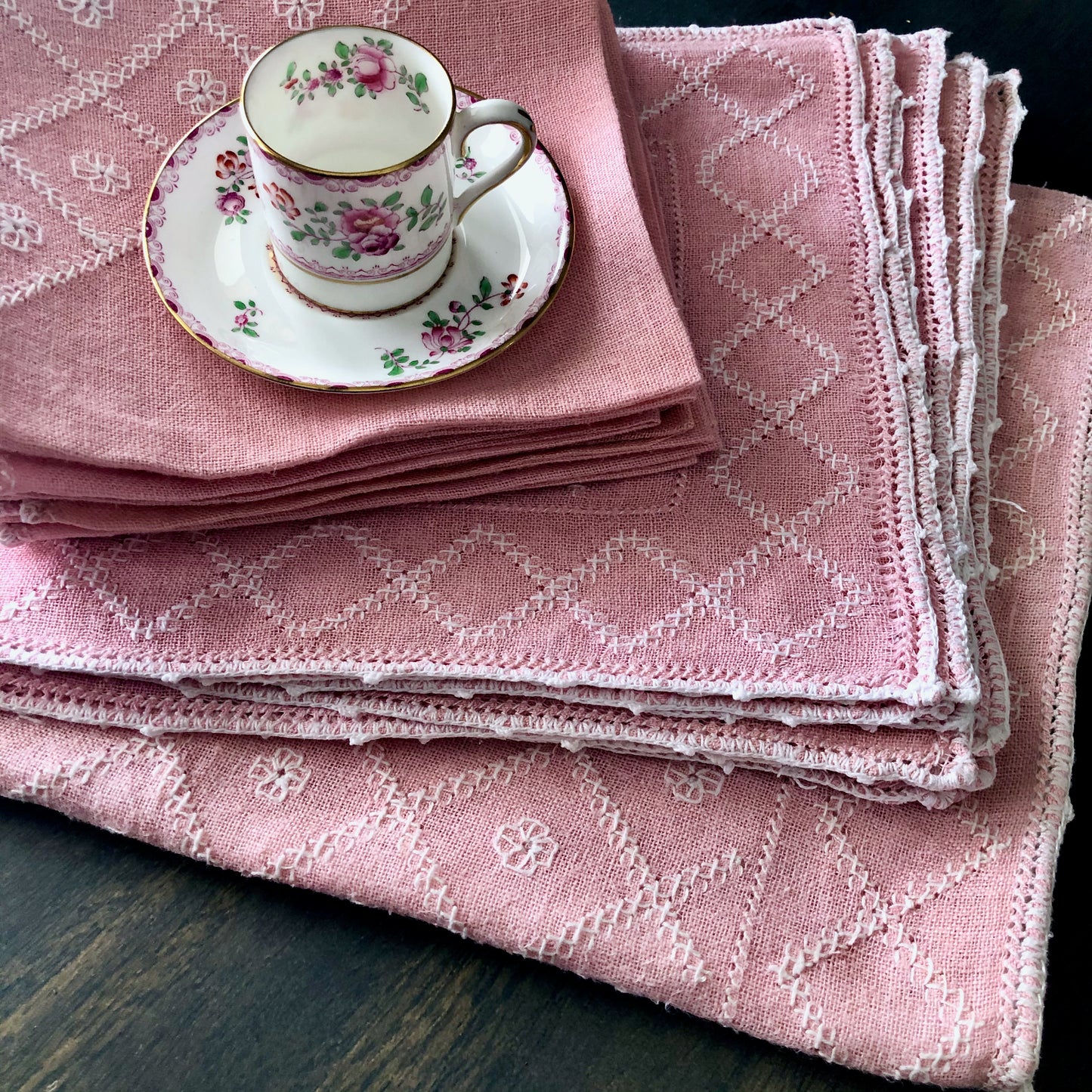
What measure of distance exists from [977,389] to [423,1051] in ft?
1.87

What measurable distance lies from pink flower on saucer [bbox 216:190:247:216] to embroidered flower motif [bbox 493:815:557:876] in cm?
45

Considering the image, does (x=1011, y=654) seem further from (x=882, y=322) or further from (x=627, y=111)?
(x=627, y=111)

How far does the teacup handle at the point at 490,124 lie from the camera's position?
61 cm

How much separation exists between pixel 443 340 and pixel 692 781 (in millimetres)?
317

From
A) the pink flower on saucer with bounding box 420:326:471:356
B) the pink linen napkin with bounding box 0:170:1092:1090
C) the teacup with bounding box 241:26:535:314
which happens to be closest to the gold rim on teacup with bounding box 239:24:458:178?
the teacup with bounding box 241:26:535:314

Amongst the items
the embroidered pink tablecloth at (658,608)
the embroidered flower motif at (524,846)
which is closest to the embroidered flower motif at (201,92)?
the embroidered pink tablecloth at (658,608)

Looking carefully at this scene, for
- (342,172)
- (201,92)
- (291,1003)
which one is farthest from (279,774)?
(201,92)

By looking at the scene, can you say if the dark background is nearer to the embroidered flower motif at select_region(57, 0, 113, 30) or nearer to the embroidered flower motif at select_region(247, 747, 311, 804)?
the embroidered flower motif at select_region(247, 747, 311, 804)

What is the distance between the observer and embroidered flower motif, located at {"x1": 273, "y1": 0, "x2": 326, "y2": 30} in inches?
29.1

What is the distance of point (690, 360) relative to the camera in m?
0.60

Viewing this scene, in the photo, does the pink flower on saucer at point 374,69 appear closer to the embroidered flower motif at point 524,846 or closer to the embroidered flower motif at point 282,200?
the embroidered flower motif at point 282,200

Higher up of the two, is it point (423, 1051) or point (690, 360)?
point (690, 360)

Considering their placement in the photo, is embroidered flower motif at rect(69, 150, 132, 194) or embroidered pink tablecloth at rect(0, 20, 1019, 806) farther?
embroidered flower motif at rect(69, 150, 132, 194)

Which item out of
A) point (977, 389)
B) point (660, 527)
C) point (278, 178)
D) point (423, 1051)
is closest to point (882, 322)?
point (977, 389)
